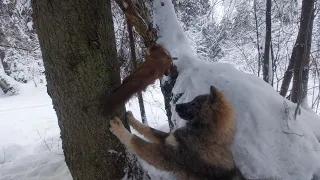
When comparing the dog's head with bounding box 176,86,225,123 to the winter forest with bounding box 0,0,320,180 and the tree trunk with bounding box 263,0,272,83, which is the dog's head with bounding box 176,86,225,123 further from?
the tree trunk with bounding box 263,0,272,83

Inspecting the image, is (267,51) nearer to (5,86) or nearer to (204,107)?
(204,107)

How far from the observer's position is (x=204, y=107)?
8.88 feet

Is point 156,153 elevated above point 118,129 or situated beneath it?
situated beneath

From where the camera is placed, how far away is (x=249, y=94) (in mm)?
3186

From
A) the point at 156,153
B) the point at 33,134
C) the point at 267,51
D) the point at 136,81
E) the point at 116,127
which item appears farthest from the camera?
the point at 33,134

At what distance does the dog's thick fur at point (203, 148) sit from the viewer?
2602 mm

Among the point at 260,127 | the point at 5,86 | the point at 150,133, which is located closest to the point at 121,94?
the point at 150,133

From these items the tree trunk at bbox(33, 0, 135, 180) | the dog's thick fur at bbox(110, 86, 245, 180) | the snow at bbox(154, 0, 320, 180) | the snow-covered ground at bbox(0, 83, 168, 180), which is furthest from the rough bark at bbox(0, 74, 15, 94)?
the tree trunk at bbox(33, 0, 135, 180)

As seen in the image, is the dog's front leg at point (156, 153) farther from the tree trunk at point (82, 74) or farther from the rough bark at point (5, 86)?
the rough bark at point (5, 86)

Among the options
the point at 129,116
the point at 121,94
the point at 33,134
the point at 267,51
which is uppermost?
the point at 267,51

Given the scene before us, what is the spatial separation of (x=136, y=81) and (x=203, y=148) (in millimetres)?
1101

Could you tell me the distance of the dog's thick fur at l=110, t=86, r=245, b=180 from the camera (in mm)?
2602

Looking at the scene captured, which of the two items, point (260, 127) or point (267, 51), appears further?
point (267, 51)

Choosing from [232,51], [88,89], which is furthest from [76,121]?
[232,51]
